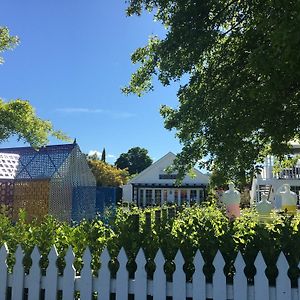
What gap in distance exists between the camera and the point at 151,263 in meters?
3.51

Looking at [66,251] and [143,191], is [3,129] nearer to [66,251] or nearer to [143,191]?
[66,251]

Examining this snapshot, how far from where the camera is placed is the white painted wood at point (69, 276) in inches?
141

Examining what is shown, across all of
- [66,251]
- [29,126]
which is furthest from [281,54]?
[29,126]

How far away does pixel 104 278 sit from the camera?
139 inches

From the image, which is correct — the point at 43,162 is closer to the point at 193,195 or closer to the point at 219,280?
the point at 219,280

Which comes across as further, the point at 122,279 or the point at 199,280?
the point at 122,279

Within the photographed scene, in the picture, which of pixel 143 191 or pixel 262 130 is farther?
pixel 143 191

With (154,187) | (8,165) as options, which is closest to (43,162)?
(8,165)

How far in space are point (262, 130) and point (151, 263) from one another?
99.7 inches

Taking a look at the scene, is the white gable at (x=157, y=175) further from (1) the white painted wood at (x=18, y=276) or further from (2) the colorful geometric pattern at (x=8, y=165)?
(1) the white painted wood at (x=18, y=276)

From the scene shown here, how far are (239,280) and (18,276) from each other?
200 cm

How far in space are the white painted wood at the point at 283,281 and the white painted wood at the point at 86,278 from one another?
5.16ft

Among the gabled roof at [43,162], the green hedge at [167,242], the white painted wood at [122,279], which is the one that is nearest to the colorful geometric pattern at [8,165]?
the gabled roof at [43,162]

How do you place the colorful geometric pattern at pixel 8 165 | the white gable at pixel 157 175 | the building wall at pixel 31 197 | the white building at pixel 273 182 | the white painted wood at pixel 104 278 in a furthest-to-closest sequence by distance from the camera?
the white gable at pixel 157 175
the white building at pixel 273 182
the colorful geometric pattern at pixel 8 165
the building wall at pixel 31 197
the white painted wood at pixel 104 278
